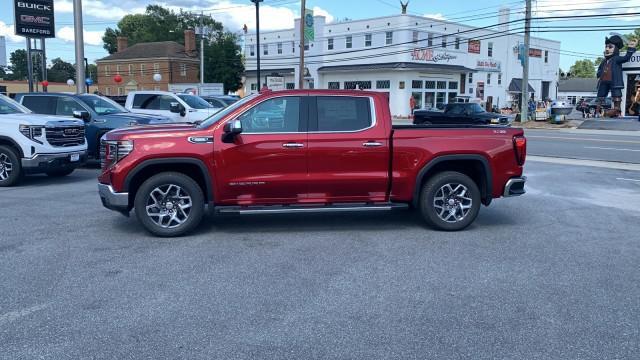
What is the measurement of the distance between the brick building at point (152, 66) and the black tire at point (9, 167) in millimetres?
62532

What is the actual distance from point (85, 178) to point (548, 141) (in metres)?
18.5

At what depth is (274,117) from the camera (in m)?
7.43

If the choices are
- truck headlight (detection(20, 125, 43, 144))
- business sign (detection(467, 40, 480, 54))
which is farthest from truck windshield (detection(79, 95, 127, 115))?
business sign (detection(467, 40, 480, 54))

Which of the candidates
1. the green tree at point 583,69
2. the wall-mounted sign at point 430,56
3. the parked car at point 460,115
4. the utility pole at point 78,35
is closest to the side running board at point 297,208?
the utility pole at point 78,35

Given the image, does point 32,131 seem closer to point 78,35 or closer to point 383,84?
point 78,35

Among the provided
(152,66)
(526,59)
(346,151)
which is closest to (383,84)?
(526,59)

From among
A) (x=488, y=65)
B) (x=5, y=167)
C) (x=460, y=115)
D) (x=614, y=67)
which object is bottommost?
(x=5, y=167)

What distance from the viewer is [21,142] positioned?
11.1 meters

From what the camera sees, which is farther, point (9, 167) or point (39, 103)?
point (39, 103)

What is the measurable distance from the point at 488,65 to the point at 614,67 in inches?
706

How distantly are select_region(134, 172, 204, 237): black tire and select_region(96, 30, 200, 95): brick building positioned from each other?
6736 centimetres

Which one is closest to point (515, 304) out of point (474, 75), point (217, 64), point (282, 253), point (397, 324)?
point (397, 324)

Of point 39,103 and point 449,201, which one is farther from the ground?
point 39,103

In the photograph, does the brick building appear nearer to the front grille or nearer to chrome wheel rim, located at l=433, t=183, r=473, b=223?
the front grille
